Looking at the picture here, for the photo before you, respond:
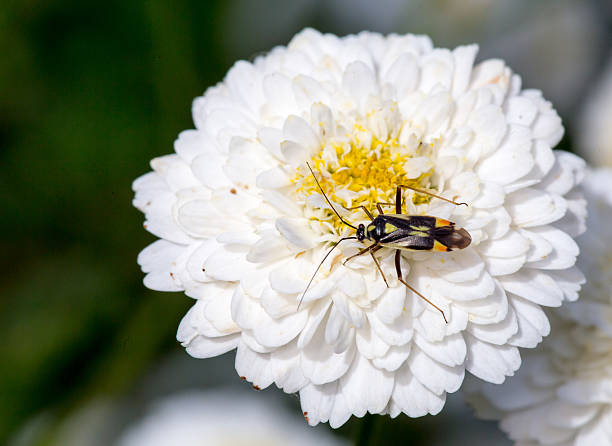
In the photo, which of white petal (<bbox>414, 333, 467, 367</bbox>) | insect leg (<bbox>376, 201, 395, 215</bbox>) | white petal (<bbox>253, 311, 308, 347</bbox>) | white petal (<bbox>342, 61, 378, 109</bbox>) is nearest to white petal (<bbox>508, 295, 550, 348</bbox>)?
white petal (<bbox>414, 333, 467, 367</bbox>)

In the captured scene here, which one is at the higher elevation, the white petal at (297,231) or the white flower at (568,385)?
the white petal at (297,231)

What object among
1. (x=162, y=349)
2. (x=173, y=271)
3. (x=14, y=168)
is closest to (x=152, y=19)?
(x=14, y=168)

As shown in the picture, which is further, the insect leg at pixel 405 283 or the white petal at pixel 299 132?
the white petal at pixel 299 132

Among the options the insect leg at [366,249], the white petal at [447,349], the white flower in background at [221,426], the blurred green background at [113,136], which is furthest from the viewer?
the blurred green background at [113,136]

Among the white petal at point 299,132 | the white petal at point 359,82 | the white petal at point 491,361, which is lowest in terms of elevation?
the white petal at point 491,361

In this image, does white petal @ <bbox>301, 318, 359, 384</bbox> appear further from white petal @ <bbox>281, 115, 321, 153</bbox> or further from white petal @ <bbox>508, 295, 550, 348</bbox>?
white petal @ <bbox>281, 115, 321, 153</bbox>

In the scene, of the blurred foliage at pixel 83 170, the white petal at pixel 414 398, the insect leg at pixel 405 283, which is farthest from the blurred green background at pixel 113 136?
the insect leg at pixel 405 283

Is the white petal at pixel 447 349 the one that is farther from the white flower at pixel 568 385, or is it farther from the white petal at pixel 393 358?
the white flower at pixel 568 385

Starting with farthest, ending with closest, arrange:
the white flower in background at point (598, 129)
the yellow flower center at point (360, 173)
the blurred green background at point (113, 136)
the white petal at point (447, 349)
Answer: the white flower in background at point (598, 129) → the blurred green background at point (113, 136) → the yellow flower center at point (360, 173) → the white petal at point (447, 349)
